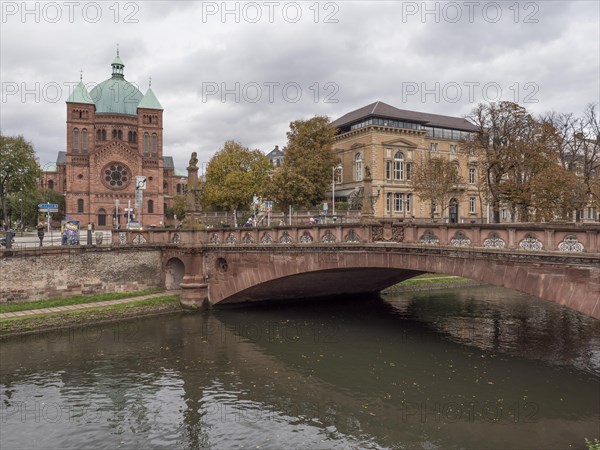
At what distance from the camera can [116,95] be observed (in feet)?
298

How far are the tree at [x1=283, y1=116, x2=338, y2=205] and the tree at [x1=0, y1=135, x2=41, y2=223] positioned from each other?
84.9ft

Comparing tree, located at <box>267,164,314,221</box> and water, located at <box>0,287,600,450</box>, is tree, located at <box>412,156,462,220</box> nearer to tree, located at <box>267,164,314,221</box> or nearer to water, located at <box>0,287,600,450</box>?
tree, located at <box>267,164,314,221</box>

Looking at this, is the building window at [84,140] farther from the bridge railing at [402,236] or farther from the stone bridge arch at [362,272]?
the stone bridge arch at [362,272]

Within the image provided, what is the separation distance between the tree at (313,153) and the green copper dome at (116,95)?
4641 centimetres

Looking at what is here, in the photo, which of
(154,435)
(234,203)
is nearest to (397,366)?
(154,435)

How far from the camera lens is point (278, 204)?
183ft

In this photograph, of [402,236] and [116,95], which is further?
[116,95]

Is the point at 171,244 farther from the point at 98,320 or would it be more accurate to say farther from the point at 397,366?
the point at 397,366

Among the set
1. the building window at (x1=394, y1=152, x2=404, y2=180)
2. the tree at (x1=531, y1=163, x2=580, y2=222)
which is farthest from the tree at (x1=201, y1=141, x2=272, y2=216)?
the tree at (x1=531, y1=163, x2=580, y2=222)

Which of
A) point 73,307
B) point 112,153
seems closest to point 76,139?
point 112,153

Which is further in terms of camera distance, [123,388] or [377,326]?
[377,326]

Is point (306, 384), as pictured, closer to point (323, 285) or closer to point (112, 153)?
point (323, 285)

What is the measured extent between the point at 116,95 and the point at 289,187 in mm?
54732

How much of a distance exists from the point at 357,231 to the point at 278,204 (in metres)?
34.4
